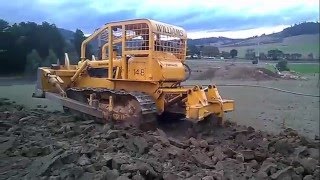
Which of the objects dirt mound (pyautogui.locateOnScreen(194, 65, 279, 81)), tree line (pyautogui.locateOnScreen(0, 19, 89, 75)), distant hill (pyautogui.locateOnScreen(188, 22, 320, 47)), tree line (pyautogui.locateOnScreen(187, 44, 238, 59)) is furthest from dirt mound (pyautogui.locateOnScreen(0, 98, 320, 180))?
dirt mound (pyautogui.locateOnScreen(194, 65, 279, 81))

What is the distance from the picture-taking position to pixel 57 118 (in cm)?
650

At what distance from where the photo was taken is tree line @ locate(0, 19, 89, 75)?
3.45m

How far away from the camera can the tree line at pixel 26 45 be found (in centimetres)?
345

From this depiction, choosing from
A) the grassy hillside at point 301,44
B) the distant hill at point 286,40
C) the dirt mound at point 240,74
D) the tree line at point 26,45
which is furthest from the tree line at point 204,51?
the dirt mound at point 240,74

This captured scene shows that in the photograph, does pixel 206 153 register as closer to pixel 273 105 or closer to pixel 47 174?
pixel 47 174

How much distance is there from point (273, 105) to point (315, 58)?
4322mm

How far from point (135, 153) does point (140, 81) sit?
1848 mm

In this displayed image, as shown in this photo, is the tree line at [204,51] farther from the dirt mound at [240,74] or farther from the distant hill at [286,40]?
the dirt mound at [240,74]

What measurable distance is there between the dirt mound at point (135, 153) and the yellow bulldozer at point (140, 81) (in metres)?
0.33

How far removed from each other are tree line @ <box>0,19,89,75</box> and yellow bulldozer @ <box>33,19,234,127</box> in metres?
1.66

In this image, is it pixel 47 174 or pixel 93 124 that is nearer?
pixel 47 174

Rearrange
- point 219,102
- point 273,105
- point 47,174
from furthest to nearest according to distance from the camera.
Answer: point 273,105, point 219,102, point 47,174

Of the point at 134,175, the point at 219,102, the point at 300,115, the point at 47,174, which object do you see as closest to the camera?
the point at 47,174

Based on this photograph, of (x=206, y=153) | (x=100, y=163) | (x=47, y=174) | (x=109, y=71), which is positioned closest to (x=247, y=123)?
(x=109, y=71)
